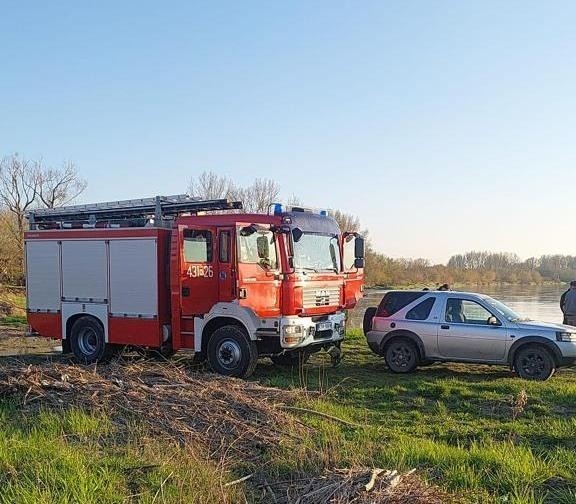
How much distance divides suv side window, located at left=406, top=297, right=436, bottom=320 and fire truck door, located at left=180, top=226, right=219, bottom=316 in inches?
144

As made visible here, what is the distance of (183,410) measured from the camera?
280 inches

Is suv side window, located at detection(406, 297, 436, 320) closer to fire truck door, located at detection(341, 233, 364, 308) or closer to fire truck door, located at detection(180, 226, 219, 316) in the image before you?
fire truck door, located at detection(341, 233, 364, 308)

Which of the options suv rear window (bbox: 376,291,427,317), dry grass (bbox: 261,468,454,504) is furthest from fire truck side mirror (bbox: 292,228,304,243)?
dry grass (bbox: 261,468,454,504)

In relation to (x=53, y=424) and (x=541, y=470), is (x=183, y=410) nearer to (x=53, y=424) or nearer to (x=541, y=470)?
(x=53, y=424)

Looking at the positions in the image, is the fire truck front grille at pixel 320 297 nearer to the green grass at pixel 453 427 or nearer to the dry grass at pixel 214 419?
the green grass at pixel 453 427

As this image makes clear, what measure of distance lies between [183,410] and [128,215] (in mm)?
7225

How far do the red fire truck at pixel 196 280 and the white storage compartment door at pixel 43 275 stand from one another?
0.02 metres

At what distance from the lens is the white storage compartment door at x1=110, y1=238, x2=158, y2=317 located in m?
11.8

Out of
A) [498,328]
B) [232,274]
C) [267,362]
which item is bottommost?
[267,362]

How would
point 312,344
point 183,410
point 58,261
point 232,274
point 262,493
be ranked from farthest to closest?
1. point 58,261
2. point 312,344
3. point 232,274
4. point 183,410
5. point 262,493

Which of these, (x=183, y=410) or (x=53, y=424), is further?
(x=183, y=410)

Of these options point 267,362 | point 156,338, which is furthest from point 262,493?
point 267,362

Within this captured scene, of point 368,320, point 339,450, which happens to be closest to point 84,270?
point 368,320

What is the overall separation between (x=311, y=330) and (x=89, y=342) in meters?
4.73
